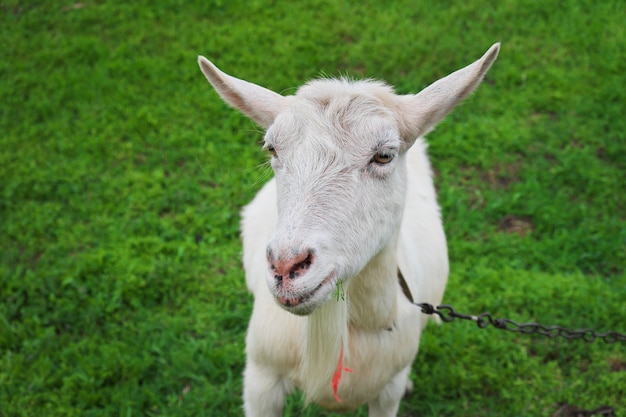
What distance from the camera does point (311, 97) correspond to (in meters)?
→ 2.63

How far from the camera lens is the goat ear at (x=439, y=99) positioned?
103 inches

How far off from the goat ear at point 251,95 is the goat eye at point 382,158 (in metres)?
0.46

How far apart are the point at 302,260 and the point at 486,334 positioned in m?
2.85

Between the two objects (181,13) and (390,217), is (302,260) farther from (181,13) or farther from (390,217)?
(181,13)

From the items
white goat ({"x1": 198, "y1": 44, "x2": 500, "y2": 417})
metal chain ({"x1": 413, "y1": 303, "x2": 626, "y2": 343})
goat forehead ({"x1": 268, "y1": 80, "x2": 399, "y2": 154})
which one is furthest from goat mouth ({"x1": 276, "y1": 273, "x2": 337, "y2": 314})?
metal chain ({"x1": 413, "y1": 303, "x2": 626, "y2": 343})

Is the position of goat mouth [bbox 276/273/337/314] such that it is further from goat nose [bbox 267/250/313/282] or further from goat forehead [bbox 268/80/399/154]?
goat forehead [bbox 268/80/399/154]

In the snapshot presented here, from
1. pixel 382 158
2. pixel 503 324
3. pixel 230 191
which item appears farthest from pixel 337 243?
pixel 230 191

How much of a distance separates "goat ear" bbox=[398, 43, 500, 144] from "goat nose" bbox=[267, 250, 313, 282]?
30.0 inches

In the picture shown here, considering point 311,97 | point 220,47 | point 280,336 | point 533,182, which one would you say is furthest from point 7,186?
point 533,182

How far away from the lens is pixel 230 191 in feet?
18.9

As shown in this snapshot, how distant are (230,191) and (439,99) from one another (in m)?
3.35

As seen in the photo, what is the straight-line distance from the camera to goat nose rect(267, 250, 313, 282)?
2.17 meters

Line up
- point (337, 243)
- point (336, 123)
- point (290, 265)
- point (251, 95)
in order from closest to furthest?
point (290, 265), point (337, 243), point (336, 123), point (251, 95)

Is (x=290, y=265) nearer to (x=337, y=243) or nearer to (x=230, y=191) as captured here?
(x=337, y=243)
